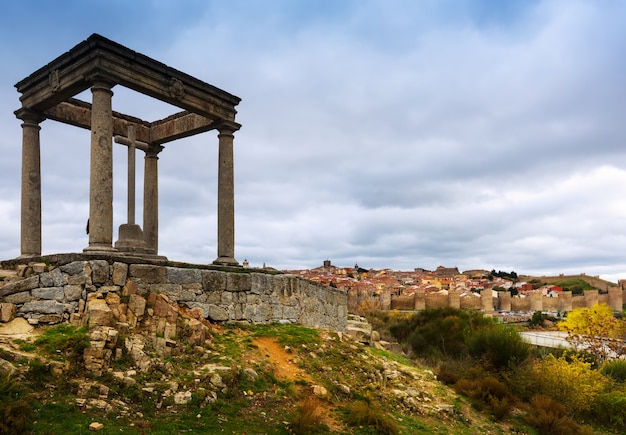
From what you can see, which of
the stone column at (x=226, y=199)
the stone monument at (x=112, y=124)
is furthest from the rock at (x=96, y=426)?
the stone column at (x=226, y=199)

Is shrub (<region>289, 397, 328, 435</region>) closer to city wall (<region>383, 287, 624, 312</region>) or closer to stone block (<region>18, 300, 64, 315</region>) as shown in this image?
stone block (<region>18, 300, 64, 315</region>)

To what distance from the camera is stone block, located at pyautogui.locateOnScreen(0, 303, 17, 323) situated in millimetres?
9781

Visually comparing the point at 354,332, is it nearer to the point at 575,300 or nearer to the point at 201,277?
the point at 201,277

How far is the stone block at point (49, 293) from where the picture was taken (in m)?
10.3

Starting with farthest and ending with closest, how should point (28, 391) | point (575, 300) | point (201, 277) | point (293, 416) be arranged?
point (575, 300)
point (201, 277)
point (293, 416)
point (28, 391)

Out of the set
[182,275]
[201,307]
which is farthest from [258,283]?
[182,275]

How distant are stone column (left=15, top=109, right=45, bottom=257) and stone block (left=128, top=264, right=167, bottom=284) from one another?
4094mm

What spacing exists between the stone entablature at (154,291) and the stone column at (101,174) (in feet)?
2.99

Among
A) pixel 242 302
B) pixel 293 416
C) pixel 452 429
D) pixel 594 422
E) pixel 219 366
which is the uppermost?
pixel 242 302

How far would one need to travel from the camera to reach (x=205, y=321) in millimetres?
12258

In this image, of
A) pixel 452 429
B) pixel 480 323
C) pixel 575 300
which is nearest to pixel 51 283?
pixel 452 429

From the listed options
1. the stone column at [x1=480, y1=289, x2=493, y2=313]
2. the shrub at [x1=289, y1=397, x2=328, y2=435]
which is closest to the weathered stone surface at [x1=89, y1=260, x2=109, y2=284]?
the shrub at [x1=289, y1=397, x2=328, y2=435]

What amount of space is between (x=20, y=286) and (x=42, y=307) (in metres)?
0.63

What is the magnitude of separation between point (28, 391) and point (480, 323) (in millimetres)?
21682
